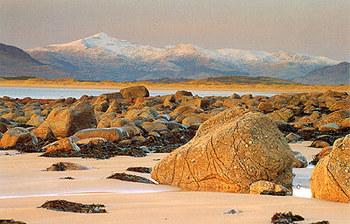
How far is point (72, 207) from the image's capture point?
4.20m

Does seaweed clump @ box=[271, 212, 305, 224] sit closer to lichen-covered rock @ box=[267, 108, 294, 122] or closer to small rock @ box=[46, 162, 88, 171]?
small rock @ box=[46, 162, 88, 171]

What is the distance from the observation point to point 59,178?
616 centimetres

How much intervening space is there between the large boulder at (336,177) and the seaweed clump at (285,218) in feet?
3.55

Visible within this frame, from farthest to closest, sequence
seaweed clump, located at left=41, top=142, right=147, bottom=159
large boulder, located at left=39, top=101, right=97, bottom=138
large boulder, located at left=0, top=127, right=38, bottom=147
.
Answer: large boulder, located at left=39, top=101, right=97, bottom=138 < large boulder, located at left=0, top=127, right=38, bottom=147 < seaweed clump, located at left=41, top=142, right=147, bottom=159

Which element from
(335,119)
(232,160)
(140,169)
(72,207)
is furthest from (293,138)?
(72,207)

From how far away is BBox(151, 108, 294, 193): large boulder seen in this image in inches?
230

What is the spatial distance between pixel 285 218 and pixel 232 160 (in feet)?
6.97

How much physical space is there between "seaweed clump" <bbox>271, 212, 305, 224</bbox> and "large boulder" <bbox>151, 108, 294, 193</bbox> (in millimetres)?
1819

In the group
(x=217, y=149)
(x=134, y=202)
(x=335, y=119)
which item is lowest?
(x=335, y=119)

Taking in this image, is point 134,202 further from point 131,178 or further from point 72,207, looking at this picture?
point 131,178

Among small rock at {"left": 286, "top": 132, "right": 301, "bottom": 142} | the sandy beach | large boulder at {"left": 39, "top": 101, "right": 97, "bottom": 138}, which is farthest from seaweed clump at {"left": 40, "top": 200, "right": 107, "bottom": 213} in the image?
small rock at {"left": 286, "top": 132, "right": 301, "bottom": 142}

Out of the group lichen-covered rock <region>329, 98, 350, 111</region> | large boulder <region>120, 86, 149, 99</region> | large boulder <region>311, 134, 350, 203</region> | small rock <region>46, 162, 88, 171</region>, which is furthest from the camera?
large boulder <region>120, 86, 149, 99</region>

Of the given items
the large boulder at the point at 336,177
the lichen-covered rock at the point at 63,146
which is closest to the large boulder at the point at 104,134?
the lichen-covered rock at the point at 63,146

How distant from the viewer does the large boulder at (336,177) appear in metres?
4.79
